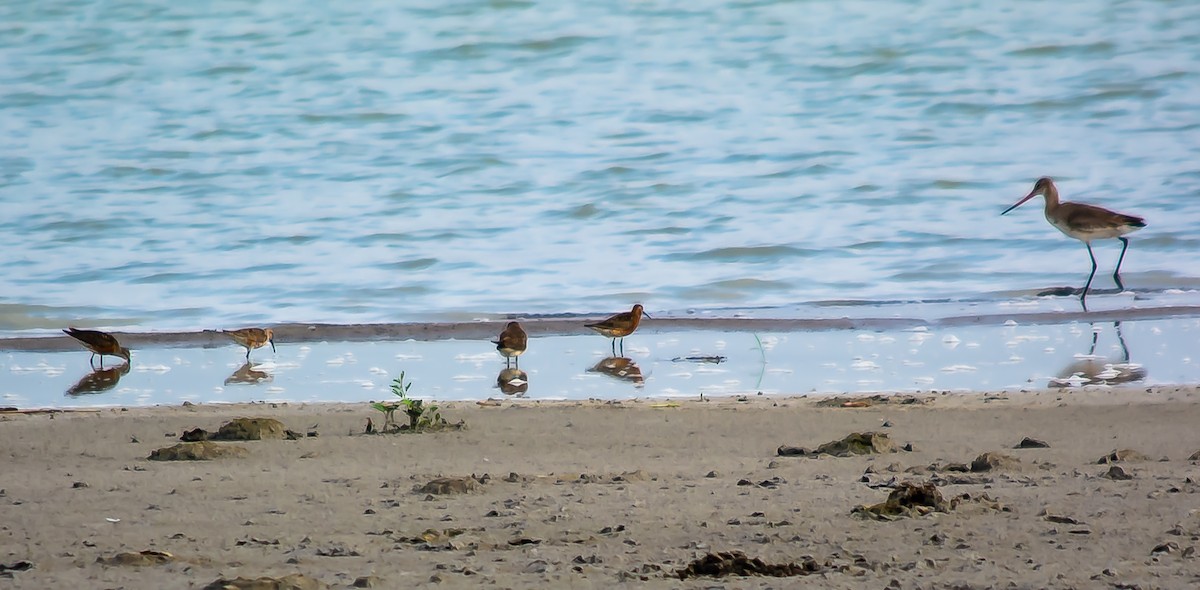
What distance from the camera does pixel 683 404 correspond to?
7219mm

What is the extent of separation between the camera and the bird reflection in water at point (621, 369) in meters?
8.38

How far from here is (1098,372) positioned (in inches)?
320

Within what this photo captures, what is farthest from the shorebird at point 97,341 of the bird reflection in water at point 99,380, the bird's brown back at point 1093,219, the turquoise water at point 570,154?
the bird's brown back at point 1093,219

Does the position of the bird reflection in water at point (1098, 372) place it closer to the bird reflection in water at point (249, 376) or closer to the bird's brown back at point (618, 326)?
the bird's brown back at point (618, 326)

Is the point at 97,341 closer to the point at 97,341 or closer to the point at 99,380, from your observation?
the point at 97,341

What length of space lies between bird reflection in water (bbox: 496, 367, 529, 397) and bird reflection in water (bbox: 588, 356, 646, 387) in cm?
43

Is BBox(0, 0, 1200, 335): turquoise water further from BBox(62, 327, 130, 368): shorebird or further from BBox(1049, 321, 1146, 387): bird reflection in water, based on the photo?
BBox(1049, 321, 1146, 387): bird reflection in water

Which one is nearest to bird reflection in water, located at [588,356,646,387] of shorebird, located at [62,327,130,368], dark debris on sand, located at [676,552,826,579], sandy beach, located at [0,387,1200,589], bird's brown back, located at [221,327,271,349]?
sandy beach, located at [0,387,1200,589]

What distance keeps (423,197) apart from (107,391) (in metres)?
9.36

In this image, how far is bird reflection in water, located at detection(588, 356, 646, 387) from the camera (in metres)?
8.38

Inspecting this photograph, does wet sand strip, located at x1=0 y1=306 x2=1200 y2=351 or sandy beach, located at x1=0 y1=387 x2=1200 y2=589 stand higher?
wet sand strip, located at x1=0 y1=306 x2=1200 y2=351

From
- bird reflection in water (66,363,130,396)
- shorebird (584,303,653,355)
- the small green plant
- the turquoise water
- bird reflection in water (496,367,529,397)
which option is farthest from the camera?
the turquoise water

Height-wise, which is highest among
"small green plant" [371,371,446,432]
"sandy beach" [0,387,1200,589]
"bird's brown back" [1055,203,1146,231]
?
"bird's brown back" [1055,203,1146,231]

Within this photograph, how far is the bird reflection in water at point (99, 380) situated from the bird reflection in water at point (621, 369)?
2.66m
